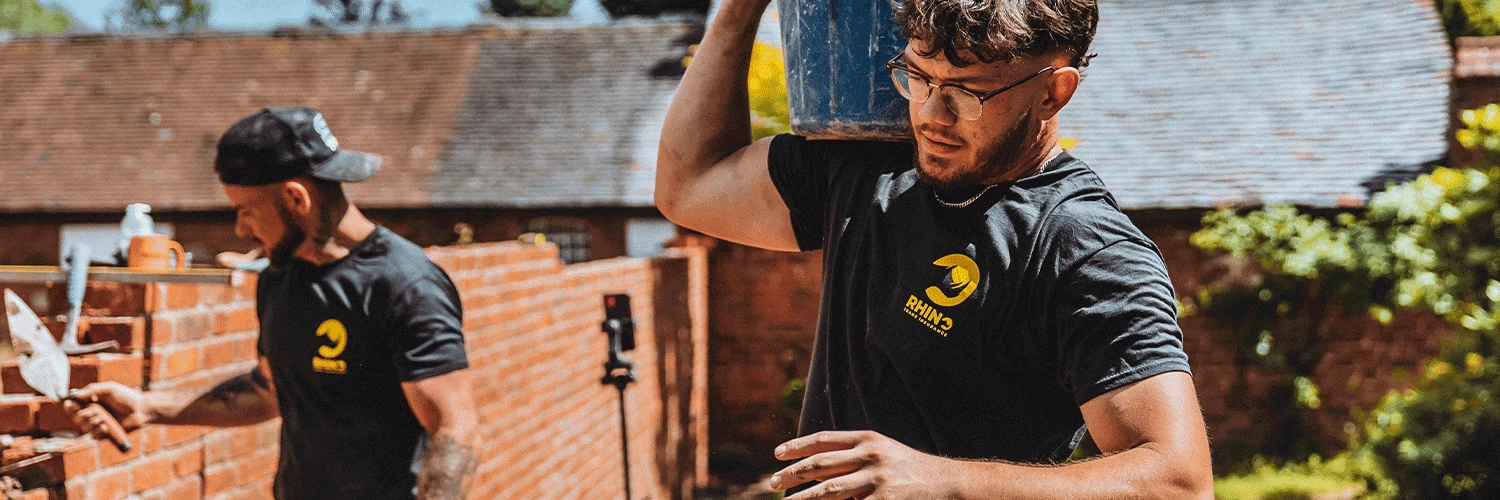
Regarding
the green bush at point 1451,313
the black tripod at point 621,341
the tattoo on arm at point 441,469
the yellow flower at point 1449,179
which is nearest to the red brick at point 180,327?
the tattoo on arm at point 441,469

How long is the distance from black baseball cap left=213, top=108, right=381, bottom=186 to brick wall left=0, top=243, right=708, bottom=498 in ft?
1.24

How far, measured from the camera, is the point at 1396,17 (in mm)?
13094

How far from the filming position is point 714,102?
1851mm

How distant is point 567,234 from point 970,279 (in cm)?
1306

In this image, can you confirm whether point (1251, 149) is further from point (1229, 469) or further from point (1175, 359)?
point (1175, 359)

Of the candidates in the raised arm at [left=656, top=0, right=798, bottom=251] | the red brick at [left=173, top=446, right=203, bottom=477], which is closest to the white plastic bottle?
the red brick at [left=173, top=446, right=203, bottom=477]

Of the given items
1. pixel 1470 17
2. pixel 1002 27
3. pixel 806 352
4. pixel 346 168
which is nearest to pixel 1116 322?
pixel 1002 27

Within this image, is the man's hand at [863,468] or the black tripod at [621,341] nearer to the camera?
the man's hand at [863,468]

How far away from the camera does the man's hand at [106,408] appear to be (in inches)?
104

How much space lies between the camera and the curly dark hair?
1.47 m

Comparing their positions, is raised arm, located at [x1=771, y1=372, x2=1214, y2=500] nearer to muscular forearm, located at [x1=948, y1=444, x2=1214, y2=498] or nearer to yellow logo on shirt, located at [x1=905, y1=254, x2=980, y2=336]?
muscular forearm, located at [x1=948, y1=444, x2=1214, y2=498]

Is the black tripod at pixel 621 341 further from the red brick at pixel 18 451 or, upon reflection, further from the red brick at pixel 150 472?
the red brick at pixel 18 451

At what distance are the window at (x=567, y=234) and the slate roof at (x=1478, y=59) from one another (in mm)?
9518

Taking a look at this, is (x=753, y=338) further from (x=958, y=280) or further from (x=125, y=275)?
(x=958, y=280)
